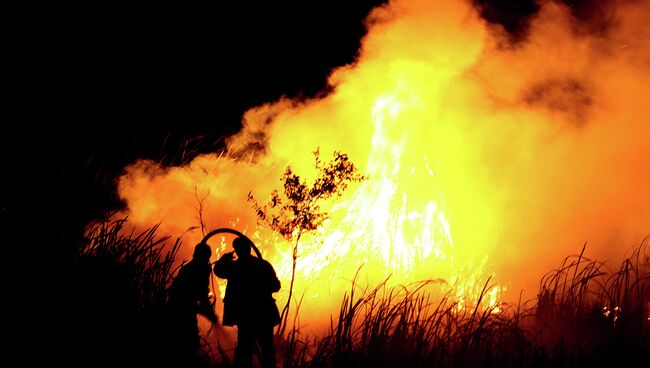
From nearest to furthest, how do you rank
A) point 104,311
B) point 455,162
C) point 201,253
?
point 104,311, point 201,253, point 455,162

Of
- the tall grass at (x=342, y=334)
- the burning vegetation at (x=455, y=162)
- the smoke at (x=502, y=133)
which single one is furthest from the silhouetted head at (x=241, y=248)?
the smoke at (x=502, y=133)

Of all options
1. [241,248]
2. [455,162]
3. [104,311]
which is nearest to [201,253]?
[241,248]

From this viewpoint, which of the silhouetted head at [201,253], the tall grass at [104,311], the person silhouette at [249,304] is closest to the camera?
the tall grass at [104,311]

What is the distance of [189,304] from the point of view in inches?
246

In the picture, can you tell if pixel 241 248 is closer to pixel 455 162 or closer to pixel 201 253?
pixel 201 253

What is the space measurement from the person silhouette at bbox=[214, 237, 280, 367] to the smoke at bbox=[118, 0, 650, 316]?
14.3 feet

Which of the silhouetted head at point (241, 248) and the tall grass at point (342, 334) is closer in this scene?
the tall grass at point (342, 334)

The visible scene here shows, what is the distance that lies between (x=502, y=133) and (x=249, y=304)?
7.61 metres

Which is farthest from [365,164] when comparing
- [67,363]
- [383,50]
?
[67,363]

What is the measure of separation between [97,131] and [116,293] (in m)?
10.4

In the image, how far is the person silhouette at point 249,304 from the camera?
6.06 metres

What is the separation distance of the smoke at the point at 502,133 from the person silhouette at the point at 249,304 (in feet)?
14.3

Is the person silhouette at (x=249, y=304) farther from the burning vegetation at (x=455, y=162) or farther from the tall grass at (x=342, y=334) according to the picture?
the burning vegetation at (x=455, y=162)

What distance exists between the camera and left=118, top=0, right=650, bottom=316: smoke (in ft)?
36.4
